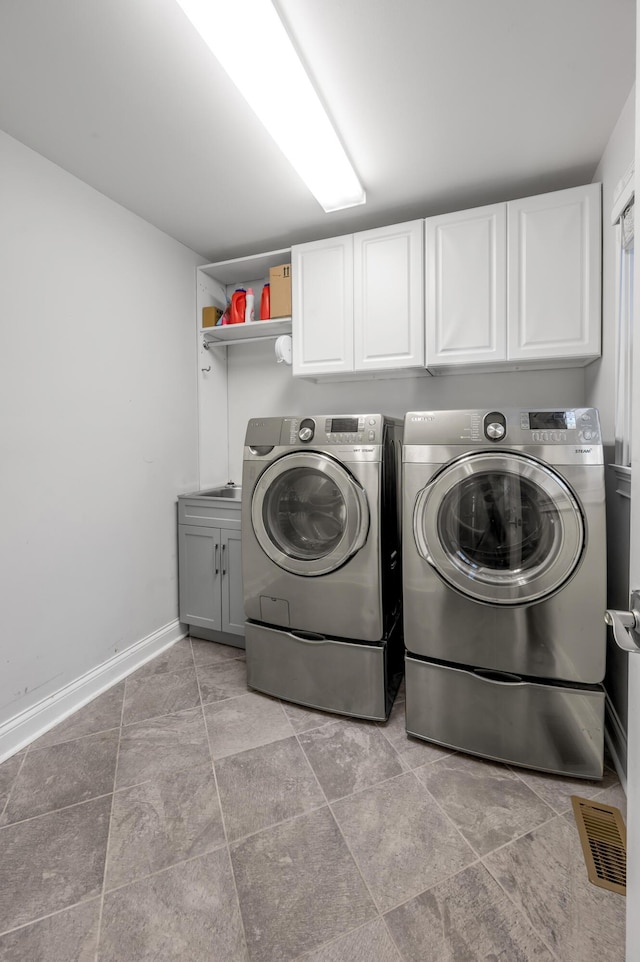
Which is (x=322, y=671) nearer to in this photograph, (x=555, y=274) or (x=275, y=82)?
(x=555, y=274)

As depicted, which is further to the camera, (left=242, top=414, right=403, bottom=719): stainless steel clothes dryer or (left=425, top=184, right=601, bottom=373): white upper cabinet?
(left=425, top=184, right=601, bottom=373): white upper cabinet

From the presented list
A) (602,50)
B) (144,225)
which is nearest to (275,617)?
(144,225)

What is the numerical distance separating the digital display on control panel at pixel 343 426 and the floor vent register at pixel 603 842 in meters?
1.61

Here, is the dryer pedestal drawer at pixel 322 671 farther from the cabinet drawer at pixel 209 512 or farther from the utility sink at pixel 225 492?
the utility sink at pixel 225 492

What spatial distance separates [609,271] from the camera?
1.87 meters

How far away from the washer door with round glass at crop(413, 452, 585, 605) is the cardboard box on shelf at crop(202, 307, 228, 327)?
2.03 metres

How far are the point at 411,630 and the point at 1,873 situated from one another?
1.53 meters

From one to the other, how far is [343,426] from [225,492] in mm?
1382

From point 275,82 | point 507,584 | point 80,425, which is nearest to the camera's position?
point 275,82

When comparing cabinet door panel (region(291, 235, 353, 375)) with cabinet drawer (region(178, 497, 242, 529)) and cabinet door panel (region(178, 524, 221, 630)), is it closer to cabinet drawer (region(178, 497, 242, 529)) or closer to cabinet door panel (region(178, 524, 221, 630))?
cabinet drawer (region(178, 497, 242, 529))

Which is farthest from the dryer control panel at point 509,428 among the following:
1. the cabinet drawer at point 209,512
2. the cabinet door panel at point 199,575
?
the cabinet door panel at point 199,575

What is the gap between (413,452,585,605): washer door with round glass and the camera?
1516 mm

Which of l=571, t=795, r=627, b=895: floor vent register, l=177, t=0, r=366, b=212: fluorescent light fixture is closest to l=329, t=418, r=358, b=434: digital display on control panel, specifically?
l=177, t=0, r=366, b=212: fluorescent light fixture

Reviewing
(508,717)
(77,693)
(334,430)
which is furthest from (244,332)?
(508,717)
